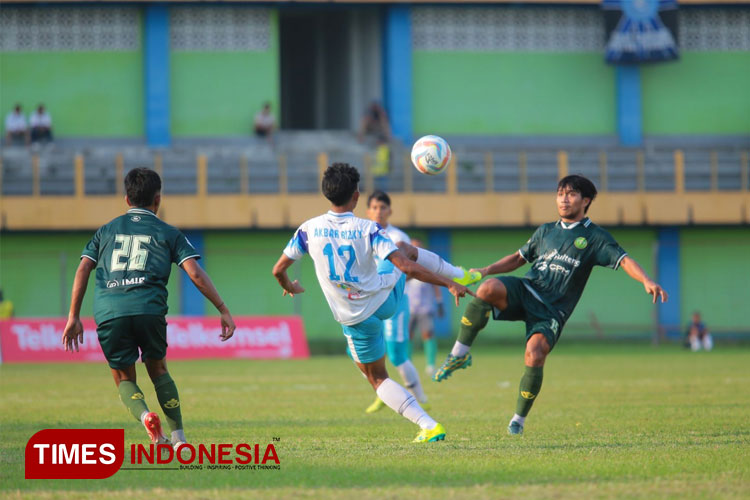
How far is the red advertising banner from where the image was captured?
22844 millimetres

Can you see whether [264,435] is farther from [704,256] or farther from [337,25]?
[337,25]

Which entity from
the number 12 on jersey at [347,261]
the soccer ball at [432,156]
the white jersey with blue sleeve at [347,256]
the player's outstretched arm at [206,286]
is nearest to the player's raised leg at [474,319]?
the white jersey with blue sleeve at [347,256]

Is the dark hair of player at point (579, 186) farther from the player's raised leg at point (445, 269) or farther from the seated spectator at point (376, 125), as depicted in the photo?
the seated spectator at point (376, 125)

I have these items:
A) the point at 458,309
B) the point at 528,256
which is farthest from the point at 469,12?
the point at 528,256

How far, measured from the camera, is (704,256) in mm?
32688

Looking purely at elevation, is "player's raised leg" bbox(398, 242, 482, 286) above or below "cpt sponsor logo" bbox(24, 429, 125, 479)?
above

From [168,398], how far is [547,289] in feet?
10.2

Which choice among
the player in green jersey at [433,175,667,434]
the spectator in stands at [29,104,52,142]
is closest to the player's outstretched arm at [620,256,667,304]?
the player in green jersey at [433,175,667,434]

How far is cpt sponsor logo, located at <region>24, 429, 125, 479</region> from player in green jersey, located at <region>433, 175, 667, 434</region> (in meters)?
2.59

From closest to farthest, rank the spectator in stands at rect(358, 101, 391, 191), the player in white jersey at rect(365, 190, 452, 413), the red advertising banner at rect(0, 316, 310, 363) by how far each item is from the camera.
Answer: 1. the player in white jersey at rect(365, 190, 452, 413)
2. the red advertising banner at rect(0, 316, 310, 363)
3. the spectator in stands at rect(358, 101, 391, 191)

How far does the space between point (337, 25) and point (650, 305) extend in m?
14.4

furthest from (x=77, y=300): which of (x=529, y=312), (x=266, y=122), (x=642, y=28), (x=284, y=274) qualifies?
(x=642, y=28)

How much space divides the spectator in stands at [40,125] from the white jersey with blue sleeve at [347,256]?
85.5 ft

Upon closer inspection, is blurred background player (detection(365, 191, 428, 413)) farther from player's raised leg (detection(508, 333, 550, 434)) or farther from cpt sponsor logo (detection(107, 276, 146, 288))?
cpt sponsor logo (detection(107, 276, 146, 288))
